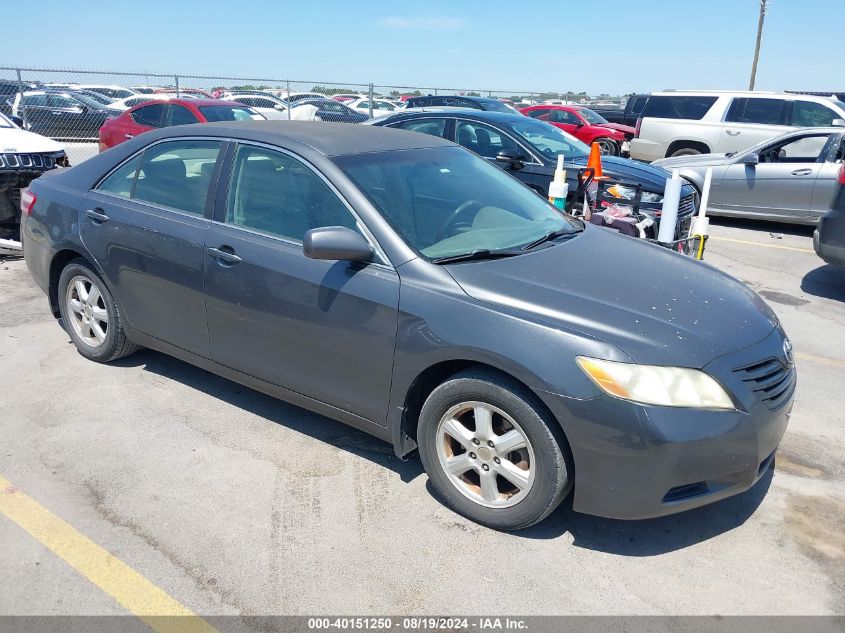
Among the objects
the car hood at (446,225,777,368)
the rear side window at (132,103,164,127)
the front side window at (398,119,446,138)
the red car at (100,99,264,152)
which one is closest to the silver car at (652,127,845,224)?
the front side window at (398,119,446,138)

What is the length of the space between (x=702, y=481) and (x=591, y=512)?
45 centimetres

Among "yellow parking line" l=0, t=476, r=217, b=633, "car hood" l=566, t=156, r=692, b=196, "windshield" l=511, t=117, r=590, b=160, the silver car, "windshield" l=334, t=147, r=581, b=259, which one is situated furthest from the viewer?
the silver car

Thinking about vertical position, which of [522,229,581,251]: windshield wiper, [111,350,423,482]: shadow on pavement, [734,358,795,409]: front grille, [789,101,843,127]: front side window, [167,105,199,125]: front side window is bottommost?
[111,350,423,482]: shadow on pavement

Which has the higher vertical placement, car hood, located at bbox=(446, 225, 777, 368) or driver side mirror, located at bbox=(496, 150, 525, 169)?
driver side mirror, located at bbox=(496, 150, 525, 169)

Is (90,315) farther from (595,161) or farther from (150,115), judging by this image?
(150,115)

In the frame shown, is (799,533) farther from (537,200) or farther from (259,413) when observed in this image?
(259,413)

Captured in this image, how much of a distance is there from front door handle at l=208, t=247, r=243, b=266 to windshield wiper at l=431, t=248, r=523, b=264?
1079 mm

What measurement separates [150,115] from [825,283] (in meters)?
10.7

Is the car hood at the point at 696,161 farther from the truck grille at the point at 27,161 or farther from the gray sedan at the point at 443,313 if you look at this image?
the truck grille at the point at 27,161

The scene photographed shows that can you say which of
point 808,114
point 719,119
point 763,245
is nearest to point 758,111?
point 719,119

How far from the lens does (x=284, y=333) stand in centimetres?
358

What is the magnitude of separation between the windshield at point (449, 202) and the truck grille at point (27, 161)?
16.1 ft

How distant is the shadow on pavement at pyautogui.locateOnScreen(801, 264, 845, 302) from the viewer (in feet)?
23.9

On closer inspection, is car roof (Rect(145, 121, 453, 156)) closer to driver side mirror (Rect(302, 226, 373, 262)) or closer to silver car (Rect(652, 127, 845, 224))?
driver side mirror (Rect(302, 226, 373, 262))
